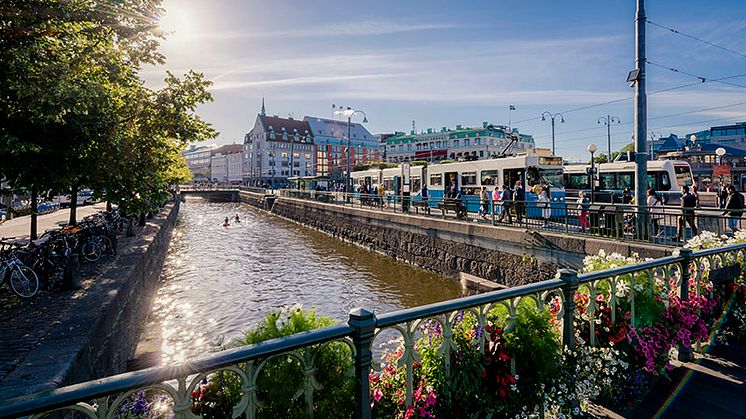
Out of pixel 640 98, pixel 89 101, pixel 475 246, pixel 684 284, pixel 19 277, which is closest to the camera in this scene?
pixel 684 284

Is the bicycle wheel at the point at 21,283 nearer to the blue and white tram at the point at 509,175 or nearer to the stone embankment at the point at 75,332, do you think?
the stone embankment at the point at 75,332

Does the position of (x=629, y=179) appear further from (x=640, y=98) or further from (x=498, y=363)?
(x=498, y=363)

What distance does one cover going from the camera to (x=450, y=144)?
340 ft

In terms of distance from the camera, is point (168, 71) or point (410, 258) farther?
point (410, 258)

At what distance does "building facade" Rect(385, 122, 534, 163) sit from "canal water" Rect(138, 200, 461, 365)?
221 ft

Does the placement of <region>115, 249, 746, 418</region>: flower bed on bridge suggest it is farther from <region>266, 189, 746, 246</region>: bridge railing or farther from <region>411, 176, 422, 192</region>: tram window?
<region>411, 176, 422, 192</region>: tram window

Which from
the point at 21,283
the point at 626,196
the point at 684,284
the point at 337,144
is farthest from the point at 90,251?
the point at 337,144

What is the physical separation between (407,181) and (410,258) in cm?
1090

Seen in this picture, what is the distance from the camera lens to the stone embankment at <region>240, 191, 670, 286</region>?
1243cm

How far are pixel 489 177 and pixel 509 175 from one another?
1.45 meters

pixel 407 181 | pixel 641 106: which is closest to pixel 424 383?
pixel 641 106

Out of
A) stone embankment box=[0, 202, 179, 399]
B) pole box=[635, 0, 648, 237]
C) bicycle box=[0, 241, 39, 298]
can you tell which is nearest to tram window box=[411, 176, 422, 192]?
pole box=[635, 0, 648, 237]

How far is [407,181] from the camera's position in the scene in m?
30.9

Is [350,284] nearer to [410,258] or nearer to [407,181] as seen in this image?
[410,258]
